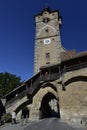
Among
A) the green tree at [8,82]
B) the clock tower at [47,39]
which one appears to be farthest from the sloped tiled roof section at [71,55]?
the green tree at [8,82]

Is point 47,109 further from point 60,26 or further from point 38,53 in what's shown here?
point 60,26

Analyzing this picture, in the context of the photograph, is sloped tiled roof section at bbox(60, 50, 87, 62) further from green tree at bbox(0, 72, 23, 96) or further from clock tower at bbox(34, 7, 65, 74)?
green tree at bbox(0, 72, 23, 96)

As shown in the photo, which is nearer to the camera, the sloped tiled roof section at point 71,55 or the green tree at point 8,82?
the sloped tiled roof section at point 71,55

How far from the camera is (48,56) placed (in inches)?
1297

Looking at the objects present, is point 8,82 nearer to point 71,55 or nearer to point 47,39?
point 47,39

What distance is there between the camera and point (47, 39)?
114 feet

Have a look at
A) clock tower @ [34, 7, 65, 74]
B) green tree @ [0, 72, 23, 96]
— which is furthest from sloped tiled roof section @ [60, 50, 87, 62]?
green tree @ [0, 72, 23, 96]

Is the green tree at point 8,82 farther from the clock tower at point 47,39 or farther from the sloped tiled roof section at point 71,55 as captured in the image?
the sloped tiled roof section at point 71,55

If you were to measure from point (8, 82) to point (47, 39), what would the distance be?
10.9 m

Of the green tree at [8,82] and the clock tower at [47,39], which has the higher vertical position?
the clock tower at [47,39]

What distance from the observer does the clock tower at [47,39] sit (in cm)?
3259

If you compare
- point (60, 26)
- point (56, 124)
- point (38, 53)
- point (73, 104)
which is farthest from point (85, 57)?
point (60, 26)

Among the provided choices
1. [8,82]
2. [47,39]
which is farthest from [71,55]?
[8,82]

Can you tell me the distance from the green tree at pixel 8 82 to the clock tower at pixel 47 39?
534 cm
